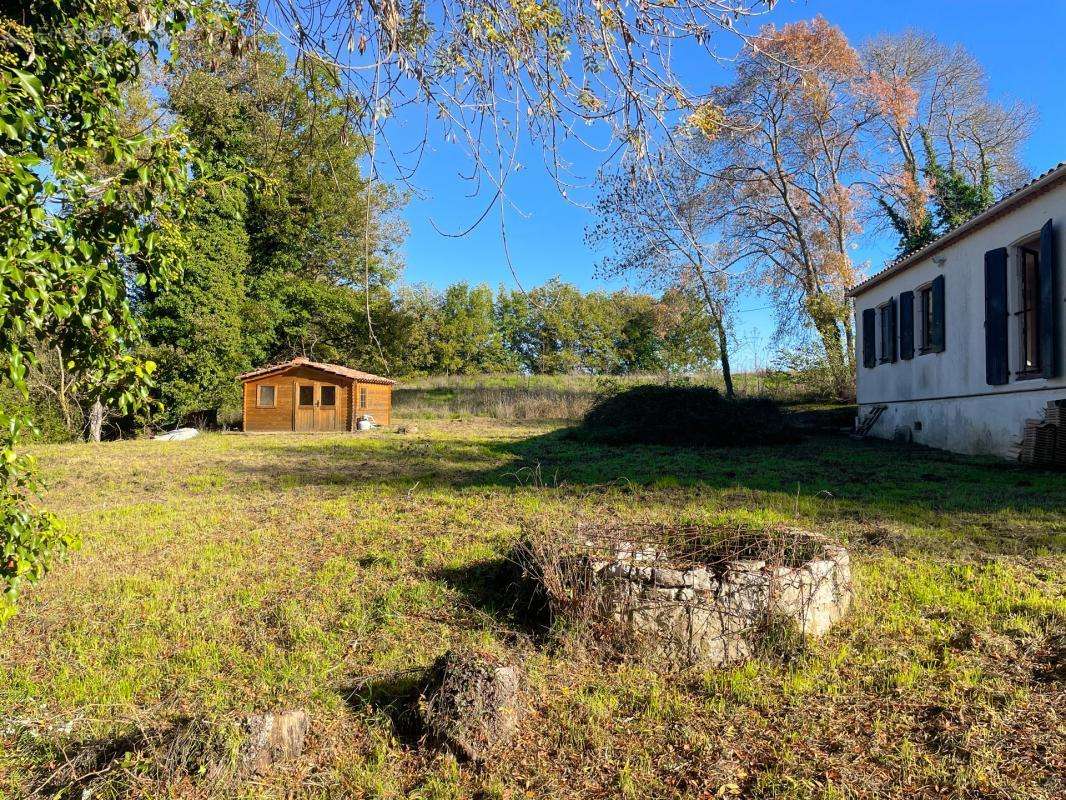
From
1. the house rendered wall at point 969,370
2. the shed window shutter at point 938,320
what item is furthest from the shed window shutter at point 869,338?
the shed window shutter at point 938,320

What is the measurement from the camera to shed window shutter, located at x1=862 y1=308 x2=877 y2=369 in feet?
51.5

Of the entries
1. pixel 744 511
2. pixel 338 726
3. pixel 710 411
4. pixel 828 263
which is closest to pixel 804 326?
pixel 828 263

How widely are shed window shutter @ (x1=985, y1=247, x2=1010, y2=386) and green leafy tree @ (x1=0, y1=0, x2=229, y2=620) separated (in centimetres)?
1128

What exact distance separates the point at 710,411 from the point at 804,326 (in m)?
10.4

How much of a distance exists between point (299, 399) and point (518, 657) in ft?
68.7

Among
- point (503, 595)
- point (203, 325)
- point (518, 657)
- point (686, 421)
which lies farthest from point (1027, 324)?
point (203, 325)

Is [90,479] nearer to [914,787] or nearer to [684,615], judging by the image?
[684,615]

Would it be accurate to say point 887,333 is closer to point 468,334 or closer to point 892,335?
point 892,335

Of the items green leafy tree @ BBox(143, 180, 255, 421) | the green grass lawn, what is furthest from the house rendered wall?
green leafy tree @ BBox(143, 180, 255, 421)

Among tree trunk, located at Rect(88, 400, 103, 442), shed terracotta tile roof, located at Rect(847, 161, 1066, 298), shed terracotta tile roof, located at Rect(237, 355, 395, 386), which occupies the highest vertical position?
shed terracotta tile roof, located at Rect(847, 161, 1066, 298)

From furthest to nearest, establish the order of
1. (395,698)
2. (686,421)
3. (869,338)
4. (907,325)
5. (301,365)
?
(301,365) → (869,338) → (686,421) → (907,325) → (395,698)

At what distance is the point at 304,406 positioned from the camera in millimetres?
22797

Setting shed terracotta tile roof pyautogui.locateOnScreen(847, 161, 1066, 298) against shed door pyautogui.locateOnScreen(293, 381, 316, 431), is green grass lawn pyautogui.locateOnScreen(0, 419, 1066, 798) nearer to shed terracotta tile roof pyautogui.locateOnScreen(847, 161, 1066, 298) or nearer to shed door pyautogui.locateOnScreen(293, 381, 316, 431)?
shed terracotta tile roof pyautogui.locateOnScreen(847, 161, 1066, 298)

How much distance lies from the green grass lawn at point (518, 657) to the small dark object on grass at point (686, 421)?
607 cm
